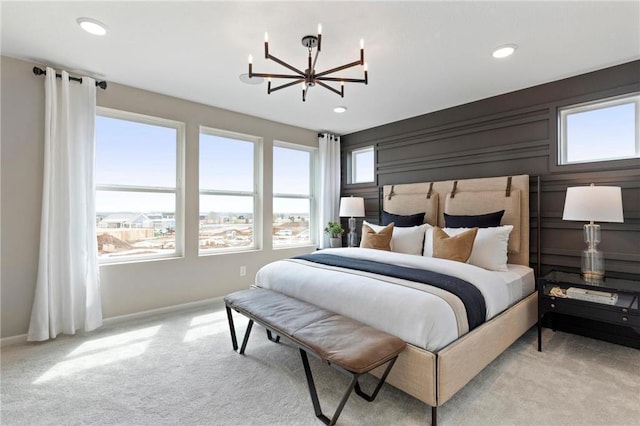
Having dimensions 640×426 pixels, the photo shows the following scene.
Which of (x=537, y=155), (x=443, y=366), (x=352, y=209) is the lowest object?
(x=443, y=366)

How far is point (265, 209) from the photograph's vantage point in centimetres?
437

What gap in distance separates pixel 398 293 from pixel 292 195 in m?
3.08

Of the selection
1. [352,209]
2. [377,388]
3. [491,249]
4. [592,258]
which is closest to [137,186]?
[352,209]

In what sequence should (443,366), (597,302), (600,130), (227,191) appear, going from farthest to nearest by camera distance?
(227,191), (600,130), (597,302), (443,366)

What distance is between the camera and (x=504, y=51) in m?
2.48

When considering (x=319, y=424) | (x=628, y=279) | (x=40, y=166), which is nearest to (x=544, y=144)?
(x=628, y=279)

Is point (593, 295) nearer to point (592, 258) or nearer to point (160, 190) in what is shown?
point (592, 258)

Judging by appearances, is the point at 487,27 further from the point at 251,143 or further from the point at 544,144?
the point at 251,143

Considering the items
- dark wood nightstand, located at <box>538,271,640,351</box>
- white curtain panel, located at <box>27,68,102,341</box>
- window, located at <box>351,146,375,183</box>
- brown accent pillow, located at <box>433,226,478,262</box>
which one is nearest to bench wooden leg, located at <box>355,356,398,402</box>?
brown accent pillow, located at <box>433,226,478,262</box>

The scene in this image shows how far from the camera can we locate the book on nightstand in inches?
89.5

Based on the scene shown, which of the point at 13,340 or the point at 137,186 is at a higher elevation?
the point at 137,186

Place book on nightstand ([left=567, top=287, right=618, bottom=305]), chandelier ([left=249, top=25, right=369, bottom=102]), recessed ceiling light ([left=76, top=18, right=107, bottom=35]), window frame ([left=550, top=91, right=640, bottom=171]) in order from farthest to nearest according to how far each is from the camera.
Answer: window frame ([left=550, top=91, right=640, bottom=171]), book on nightstand ([left=567, top=287, right=618, bottom=305]), recessed ceiling light ([left=76, top=18, right=107, bottom=35]), chandelier ([left=249, top=25, right=369, bottom=102])

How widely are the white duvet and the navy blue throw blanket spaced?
0.36 ft

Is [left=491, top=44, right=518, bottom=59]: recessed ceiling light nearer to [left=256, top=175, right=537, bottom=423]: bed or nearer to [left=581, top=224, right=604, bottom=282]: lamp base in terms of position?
[left=256, top=175, right=537, bottom=423]: bed
